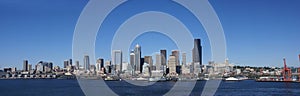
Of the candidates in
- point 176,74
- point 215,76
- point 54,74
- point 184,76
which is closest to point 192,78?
A: point 184,76

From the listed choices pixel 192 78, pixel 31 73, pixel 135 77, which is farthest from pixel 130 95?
pixel 31 73

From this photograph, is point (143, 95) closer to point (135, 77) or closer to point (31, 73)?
point (135, 77)

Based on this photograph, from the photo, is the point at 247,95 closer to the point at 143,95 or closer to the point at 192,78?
the point at 143,95

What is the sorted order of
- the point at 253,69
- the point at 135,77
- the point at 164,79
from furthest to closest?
the point at 253,69 < the point at 164,79 < the point at 135,77

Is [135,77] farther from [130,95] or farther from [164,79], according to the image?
[130,95]

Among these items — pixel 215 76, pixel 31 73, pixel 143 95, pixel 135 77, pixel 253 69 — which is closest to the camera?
pixel 143 95

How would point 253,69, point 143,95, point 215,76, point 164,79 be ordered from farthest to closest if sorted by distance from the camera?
point 253,69
point 215,76
point 164,79
point 143,95

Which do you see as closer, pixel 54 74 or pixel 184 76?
pixel 184 76

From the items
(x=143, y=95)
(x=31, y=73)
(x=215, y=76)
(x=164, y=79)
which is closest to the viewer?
(x=143, y=95)

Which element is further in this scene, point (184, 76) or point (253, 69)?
point (253, 69)

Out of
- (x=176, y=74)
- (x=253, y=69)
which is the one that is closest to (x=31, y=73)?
(x=176, y=74)
